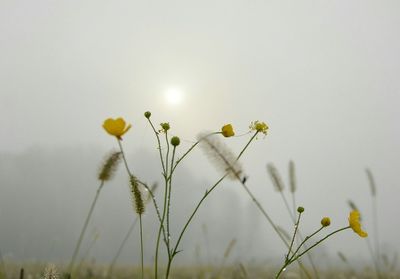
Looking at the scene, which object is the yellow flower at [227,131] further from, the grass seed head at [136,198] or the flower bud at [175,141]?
the grass seed head at [136,198]

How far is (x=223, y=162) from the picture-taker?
10.3ft

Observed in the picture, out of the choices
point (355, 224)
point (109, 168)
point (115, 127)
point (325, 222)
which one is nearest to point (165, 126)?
point (115, 127)

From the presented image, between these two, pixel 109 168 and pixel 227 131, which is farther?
pixel 109 168

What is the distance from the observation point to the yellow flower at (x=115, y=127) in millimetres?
2480

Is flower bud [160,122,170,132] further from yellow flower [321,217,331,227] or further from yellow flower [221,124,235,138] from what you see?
yellow flower [321,217,331,227]

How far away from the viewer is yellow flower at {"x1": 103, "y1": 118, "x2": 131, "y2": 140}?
97.7 inches

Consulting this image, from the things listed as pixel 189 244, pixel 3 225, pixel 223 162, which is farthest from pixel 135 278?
pixel 3 225

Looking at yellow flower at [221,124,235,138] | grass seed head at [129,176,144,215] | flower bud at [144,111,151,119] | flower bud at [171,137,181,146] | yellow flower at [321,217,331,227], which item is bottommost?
yellow flower at [321,217,331,227]

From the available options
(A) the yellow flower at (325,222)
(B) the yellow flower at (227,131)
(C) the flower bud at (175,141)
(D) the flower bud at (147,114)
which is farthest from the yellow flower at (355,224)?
(D) the flower bud at (147,114)

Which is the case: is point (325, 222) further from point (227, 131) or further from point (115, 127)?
point (115, 127)

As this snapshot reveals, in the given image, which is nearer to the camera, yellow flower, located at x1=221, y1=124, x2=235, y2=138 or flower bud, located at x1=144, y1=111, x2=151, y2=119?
flower bud, located at x1=144, y1=111, x2=151, y2=119

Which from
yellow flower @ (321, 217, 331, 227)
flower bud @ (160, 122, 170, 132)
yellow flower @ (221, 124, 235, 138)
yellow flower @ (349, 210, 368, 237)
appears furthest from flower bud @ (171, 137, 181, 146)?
yellow flower @ (349, 210, 368, 237)

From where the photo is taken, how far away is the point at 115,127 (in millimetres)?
2500

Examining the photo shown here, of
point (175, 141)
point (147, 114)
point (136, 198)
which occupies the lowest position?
point (136, 198)
